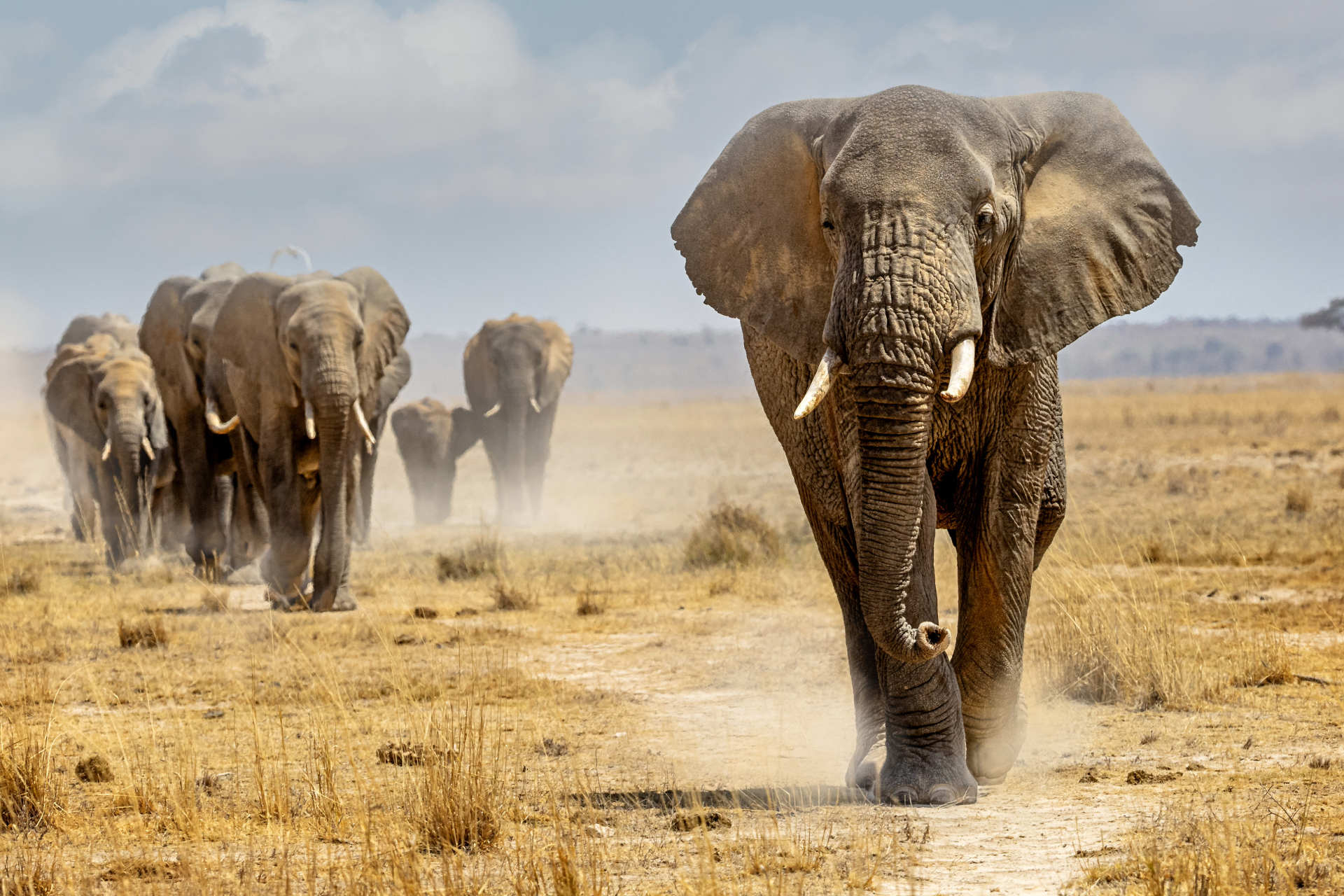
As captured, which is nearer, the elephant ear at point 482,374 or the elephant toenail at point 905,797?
the elephant toenail at point 905,797

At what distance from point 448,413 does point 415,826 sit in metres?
21.3

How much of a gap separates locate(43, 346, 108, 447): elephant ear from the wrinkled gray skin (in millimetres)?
3064

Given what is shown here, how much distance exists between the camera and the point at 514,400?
2578cm

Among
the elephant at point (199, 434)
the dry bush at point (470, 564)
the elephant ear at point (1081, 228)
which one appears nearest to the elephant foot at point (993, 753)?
the elephant ear at point (1081, 228)

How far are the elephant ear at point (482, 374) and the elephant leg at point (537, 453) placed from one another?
2.67 ft

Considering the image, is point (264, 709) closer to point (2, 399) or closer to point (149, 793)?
point (149, 793)

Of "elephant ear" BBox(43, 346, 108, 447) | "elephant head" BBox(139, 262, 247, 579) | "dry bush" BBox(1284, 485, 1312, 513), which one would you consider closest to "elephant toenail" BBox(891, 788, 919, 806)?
"elephant head" BBox(139, 262, 247, 579)

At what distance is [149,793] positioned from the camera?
573 cm

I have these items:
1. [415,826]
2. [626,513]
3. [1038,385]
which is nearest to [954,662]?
[1038,385]

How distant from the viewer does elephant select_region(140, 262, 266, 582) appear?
15195 millimetres

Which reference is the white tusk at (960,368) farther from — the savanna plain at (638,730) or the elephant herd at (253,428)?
the elephant herd at (253,428)

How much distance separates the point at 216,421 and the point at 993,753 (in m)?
10.1

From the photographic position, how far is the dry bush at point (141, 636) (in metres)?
10.5

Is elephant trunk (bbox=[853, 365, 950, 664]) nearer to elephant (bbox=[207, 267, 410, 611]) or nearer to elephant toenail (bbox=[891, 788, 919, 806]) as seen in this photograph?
elephant toenail (bbox=[891, 788, 919, 806])
